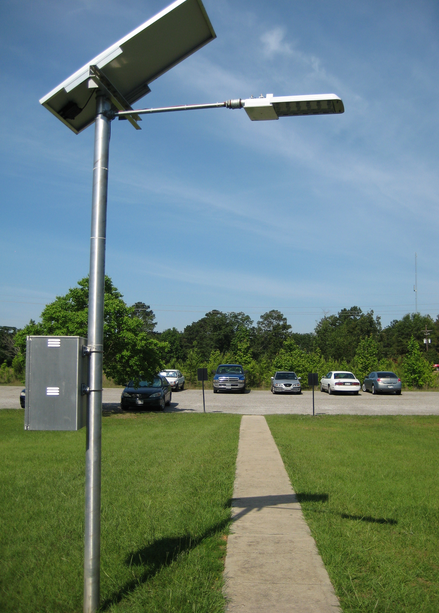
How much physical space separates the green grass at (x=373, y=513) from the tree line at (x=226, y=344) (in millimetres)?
7922

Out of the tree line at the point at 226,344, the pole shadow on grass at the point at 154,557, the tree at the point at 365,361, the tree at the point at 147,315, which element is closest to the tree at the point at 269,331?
the tree line at the point at 226,344

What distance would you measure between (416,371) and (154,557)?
36012 mm

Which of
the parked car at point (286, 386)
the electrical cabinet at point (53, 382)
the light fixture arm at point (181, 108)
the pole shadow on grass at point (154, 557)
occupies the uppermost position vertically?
the light fixture arm at point (181, 108)

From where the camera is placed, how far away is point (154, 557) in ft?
14.9

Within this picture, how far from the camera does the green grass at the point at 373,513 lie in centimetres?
402

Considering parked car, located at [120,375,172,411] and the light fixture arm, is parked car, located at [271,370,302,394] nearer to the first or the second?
parked car, located at [120,375,172,411]

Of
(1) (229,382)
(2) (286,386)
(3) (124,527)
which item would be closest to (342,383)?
(2) (286,386)

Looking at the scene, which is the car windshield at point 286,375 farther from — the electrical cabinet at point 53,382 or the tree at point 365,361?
the electrical cabinet at point 53,382

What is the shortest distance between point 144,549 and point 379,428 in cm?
1201

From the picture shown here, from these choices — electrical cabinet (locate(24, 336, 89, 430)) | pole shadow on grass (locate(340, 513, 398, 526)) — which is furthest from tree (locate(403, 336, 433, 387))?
electrical cabinet (locate(24, 336, 89, 430))

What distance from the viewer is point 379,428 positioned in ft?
50.2

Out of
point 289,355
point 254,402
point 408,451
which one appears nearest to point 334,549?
point 408,451

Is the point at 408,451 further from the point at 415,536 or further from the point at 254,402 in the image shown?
the point at 254,402

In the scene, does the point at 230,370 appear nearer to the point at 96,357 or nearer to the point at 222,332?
the point at 96,357
